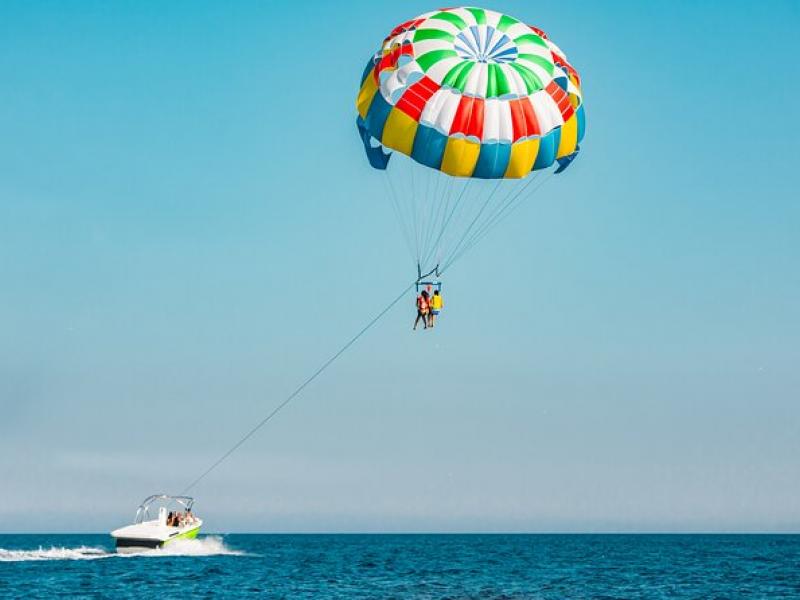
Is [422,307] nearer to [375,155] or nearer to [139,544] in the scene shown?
[375,155]

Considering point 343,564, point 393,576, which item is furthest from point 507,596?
point 343,564

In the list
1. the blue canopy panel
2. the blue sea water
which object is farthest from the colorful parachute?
the blue sea water

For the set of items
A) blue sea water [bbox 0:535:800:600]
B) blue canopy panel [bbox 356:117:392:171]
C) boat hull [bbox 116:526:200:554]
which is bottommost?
blue sea water [bbox 0:535:800:600]

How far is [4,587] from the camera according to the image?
4178 cm

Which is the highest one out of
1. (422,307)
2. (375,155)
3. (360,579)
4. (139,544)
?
(375,155)

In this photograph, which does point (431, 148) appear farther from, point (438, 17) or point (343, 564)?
point (343, 564)

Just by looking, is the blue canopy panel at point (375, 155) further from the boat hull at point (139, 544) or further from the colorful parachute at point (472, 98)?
the boat hull at point (139, 544)

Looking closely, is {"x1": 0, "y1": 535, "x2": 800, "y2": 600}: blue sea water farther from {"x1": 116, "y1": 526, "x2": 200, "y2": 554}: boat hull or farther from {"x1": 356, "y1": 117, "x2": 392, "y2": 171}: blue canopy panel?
{"x1": 356, "y1": 117, "x2": 392, "y2": 171}: blue canopy panel

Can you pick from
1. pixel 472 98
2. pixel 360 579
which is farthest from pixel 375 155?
pixel 360 579

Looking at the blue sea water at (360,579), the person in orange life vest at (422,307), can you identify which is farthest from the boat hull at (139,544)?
the person in orange life vest at (422,307)

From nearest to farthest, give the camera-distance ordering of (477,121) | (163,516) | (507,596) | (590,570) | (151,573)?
(477,121)
(507,596)
(151,573)
(163,516)
(590,570)

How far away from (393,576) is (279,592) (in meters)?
11.8

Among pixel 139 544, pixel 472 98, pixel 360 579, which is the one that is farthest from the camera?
pixel 139 544

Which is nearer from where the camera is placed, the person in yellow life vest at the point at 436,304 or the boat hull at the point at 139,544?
the person in yellow life vest at the point at 436,304
